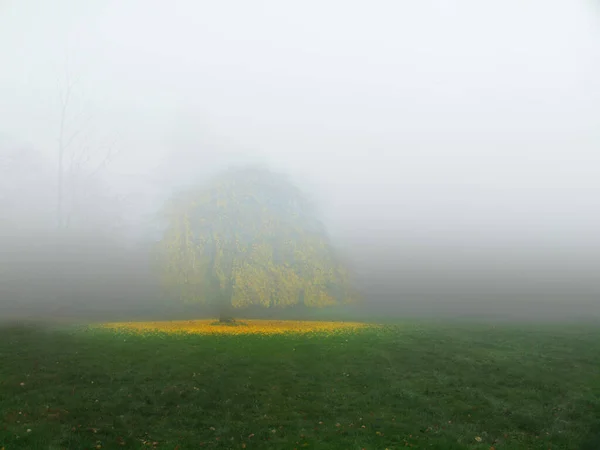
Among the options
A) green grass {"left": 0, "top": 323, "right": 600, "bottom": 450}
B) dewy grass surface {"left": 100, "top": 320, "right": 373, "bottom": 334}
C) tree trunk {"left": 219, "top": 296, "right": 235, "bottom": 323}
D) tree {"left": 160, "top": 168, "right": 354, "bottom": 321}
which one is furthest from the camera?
tree {"left": 160, "top": 168, "right": 354, "bottom": 321}

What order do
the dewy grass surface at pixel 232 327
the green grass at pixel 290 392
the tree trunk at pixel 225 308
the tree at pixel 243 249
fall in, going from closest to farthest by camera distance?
the green grass at pixel 290 392 → the dewy grass surface at pixel 232 327 → the tree trunk at pixel 225 308 → the tree at pixel 243 249

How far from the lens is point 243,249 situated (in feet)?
115

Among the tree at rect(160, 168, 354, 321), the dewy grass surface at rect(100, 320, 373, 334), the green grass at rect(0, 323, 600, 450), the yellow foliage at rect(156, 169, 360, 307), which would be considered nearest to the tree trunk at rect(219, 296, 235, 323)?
the tree at rect(160, 168, 354, 321)

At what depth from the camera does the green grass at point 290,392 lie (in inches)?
573

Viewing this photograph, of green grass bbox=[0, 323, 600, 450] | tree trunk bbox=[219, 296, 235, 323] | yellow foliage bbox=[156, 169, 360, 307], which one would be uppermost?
yellow foliage bbox=[156, 169, 360, 307]

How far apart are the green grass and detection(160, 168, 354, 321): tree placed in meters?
6.75

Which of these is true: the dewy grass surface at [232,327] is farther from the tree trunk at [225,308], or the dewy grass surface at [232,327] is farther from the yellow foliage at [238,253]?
the yellow foliage at [238,253]

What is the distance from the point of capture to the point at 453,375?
2172 cm

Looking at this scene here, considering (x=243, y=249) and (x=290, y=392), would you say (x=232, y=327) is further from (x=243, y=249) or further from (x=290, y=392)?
(x=290, y=392)

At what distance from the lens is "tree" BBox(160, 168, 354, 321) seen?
34438 mm

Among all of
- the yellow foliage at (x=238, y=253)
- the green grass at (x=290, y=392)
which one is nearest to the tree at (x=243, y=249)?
the yellow foliage at (x=238, y=253)

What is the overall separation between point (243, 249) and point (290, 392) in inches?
688

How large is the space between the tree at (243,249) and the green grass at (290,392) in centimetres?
675

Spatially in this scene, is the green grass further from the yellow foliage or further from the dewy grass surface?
the yellow foliage
